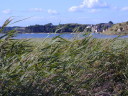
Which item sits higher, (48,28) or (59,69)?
(48,28)

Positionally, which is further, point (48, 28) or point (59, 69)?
point (48, 28)

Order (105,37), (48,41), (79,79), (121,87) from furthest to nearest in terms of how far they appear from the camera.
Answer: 1. (105,37)
2. (121,87)
3. (48,41)
4. (79,79)

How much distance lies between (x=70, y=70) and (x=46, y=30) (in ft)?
5.15

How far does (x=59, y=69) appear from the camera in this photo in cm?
459

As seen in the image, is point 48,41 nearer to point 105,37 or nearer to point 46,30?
point 46,30

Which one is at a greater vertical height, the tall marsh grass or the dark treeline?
the dark treeline

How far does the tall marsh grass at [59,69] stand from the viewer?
394cm

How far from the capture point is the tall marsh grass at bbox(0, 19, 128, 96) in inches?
155

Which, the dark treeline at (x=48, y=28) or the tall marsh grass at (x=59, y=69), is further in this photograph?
the dark treeline at (x=48, y=28)

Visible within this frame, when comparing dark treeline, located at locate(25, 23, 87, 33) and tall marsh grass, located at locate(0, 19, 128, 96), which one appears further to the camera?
dark treeline, located at locate(25, 23, 87, 33)

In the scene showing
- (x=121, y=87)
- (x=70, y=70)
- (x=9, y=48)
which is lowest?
(x=121, y=87)

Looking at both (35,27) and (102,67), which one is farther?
(35,27)

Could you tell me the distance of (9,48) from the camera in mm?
4637

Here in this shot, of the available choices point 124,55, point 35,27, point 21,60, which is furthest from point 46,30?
point 21,60
